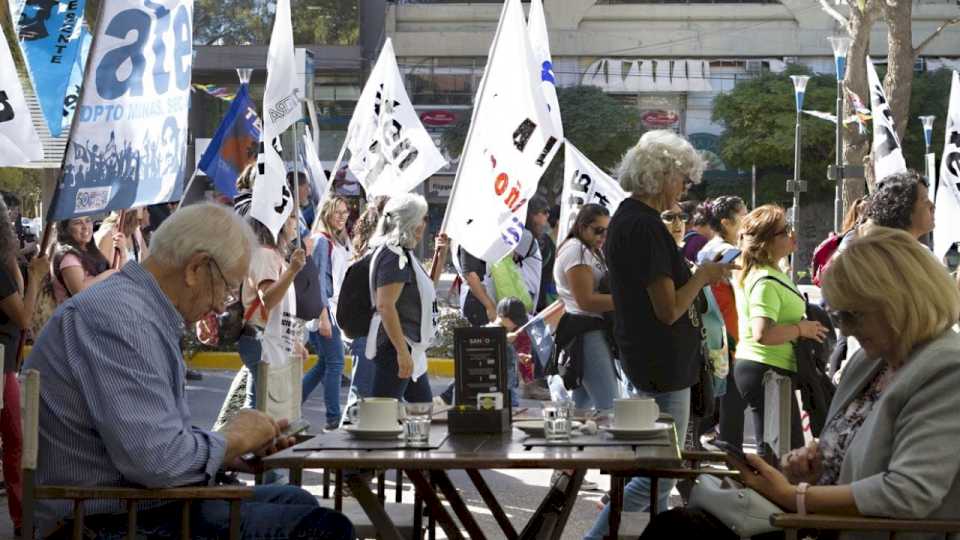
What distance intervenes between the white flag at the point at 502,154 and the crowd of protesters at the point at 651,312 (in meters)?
0.34

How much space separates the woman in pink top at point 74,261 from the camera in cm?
912

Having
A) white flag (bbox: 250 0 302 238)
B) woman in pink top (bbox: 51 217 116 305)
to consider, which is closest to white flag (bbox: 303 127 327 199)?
white flag (bbox: 250 0 302 238)

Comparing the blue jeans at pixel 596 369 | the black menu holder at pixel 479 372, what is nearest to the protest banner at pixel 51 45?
the blue jeans at pixel 596 369

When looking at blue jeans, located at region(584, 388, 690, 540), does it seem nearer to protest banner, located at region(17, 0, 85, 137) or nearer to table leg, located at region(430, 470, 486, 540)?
table leg, located at region(430, 470, 486, 540)

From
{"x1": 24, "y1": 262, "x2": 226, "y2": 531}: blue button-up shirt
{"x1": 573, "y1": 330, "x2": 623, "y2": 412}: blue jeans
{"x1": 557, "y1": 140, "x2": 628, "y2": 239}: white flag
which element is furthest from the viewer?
{"x1": 557, "y1": 140, "x2": 628, "y2": 239}: white flag

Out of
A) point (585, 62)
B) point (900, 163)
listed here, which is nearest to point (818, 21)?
point (585, 62)

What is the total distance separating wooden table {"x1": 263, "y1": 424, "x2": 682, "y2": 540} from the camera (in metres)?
4.45

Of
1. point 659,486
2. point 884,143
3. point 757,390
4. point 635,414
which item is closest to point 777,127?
point 884,143

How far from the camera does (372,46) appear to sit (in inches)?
2377

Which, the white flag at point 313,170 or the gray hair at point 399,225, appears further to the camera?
the white flag at point 313,170

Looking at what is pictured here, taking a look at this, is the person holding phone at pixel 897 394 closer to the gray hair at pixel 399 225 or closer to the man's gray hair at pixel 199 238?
the man's gray hair at pixel 199 238

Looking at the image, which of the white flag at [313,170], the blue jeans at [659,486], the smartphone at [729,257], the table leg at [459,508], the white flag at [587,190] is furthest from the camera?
the white flag at [313,170]

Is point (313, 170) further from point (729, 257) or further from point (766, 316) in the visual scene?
point (729, 257)

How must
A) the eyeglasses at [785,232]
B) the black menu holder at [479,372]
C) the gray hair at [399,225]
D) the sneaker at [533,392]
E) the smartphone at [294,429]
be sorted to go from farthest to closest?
the sneaker at [533,392] < the gray hair at [399,225] < the eyeglasses at [785,232] < the black menu holder at [479,372] < the smartphone at [294,429]
